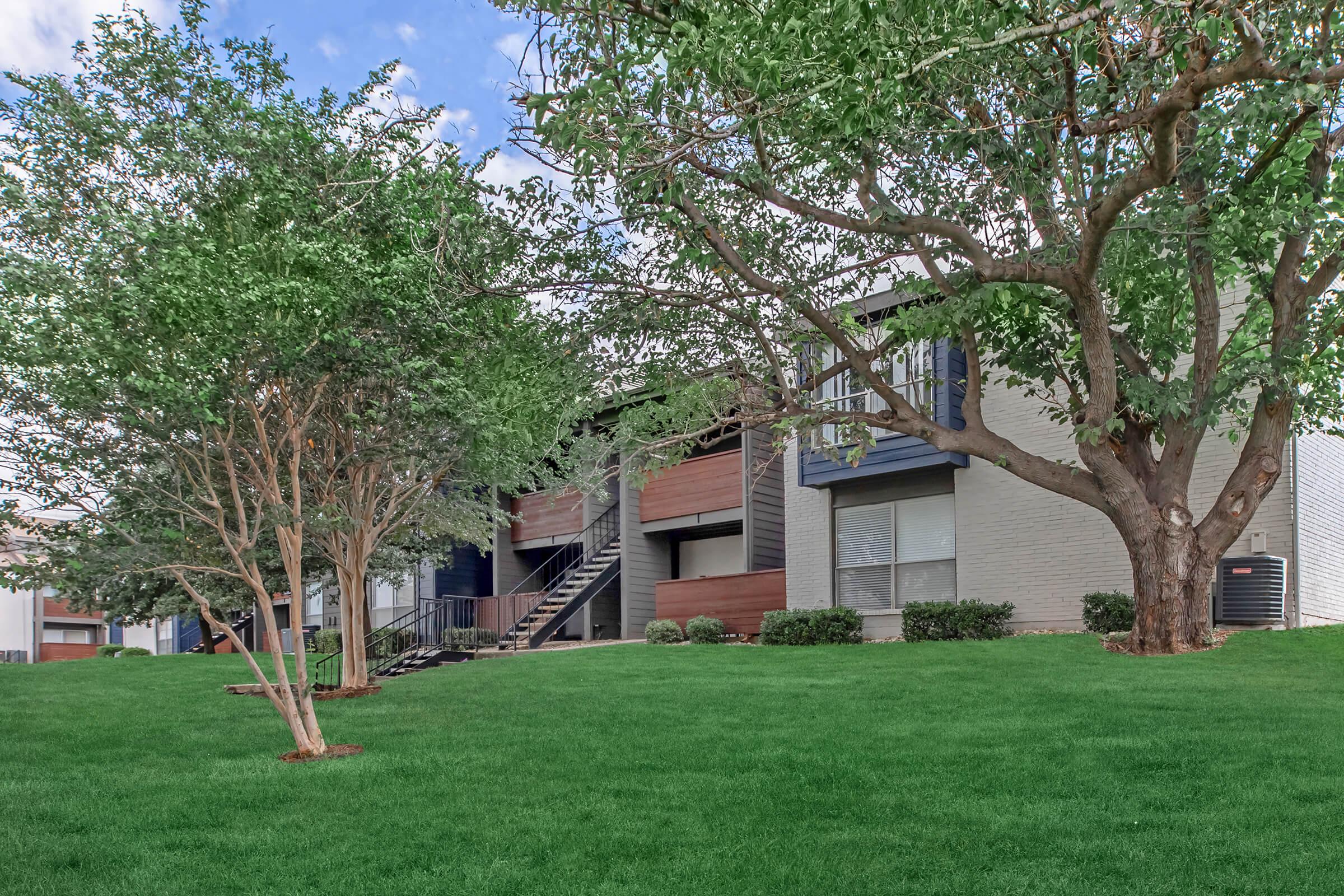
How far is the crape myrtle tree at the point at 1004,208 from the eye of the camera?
7.72 meters

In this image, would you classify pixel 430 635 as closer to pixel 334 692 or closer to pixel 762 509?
pixel 762 509

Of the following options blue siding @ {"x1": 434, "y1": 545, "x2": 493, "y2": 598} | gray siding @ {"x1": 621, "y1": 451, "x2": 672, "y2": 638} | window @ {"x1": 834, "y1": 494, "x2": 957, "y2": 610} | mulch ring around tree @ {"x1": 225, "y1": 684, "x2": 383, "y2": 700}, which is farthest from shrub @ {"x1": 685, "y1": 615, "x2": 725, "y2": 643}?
blue siding @ {"x1": 434, "y1": 545, "x2": 493, "y2": 598}

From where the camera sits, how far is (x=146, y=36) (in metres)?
8.98

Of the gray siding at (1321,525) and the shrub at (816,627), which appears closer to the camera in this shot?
the gray siding at (1321,525)

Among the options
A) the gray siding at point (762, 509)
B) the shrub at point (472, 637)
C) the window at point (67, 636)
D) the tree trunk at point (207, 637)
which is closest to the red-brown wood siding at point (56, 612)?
the window at point (67, 636)

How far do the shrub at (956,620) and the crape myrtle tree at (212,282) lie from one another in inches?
A: 381

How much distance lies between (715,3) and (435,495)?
35.6ft

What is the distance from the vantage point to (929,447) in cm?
1780

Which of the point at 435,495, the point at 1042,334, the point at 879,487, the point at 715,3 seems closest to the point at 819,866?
the point at 715,3

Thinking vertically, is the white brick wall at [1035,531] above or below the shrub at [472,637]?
above

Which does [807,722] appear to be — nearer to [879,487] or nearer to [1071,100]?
[1071,100]

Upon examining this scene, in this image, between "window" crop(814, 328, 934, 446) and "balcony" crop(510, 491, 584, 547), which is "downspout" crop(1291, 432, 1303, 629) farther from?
"balcony" crop(510, 491, 584, 547)

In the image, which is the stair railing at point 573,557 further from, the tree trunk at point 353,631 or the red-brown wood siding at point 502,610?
the tree trunk at point 353,631

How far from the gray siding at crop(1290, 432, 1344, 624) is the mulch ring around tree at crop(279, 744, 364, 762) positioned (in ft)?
41.4
